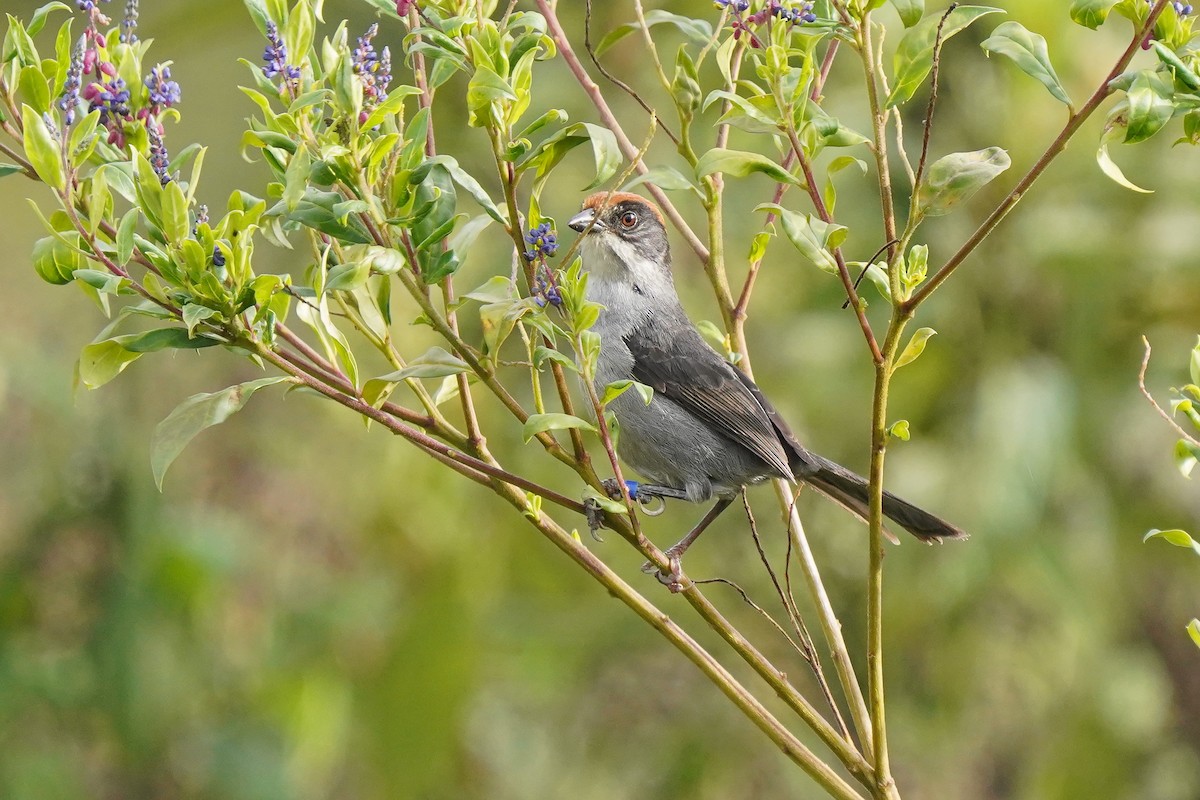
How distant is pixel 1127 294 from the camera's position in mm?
5020

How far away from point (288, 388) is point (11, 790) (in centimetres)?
381

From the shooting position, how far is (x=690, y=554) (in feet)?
18.7

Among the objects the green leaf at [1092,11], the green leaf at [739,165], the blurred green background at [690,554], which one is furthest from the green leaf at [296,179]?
the blurred green background at [690,554]

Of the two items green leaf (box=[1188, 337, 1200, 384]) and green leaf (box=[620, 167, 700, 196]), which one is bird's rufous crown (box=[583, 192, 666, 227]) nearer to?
green leaf (box=[620, 167, 700, 196])

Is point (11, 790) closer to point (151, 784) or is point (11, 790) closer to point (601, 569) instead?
point (151, 784)

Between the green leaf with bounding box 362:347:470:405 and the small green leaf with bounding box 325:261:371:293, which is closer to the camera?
the small green leaf with bounding box 325:261:371:293

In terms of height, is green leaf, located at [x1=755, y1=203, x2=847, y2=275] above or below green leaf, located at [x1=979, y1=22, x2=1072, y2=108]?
below

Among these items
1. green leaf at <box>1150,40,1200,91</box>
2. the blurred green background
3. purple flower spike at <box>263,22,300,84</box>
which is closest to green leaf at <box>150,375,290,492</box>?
purple flower spike at <box>263,22,300,84</box>

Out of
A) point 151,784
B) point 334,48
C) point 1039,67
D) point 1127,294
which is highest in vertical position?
point 1039,67

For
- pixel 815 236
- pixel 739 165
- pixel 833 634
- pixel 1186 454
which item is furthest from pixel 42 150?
pixel 1186 454

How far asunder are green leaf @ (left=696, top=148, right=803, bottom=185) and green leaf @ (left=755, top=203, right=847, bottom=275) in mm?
48

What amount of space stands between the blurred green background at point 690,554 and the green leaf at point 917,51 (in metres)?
3.24

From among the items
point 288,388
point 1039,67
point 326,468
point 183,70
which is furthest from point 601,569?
point 183,70

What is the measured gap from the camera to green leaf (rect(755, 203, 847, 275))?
5.72ft
